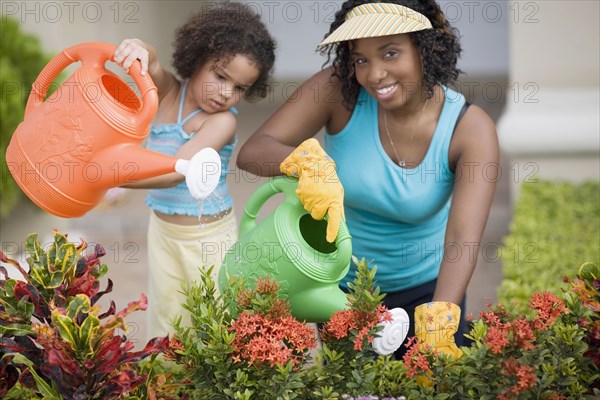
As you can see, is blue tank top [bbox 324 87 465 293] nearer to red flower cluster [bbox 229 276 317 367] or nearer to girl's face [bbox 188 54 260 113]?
girl's face [bbox 188 54 260 113]

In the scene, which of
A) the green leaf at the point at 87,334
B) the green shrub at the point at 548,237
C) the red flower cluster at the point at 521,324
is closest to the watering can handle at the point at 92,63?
the green leaf at the point at 87,334

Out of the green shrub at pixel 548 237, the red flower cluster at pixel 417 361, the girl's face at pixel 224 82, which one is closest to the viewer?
the red flower cluster at pixel 417 361

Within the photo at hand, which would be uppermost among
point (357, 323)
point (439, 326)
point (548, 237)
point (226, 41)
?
point (226, 41)

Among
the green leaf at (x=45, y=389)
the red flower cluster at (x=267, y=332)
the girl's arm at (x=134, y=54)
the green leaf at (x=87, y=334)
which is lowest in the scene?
the green leaf at (x=45, y=389)

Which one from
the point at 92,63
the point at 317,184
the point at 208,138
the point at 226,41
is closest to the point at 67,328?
the point at 317,184

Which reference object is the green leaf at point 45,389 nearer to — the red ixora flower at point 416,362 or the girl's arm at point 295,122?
the red ixora flower at point 416,362

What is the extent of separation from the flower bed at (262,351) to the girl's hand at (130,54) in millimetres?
478

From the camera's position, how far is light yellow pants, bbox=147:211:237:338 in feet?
8.23

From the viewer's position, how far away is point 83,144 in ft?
6.12

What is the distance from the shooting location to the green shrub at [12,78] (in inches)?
159

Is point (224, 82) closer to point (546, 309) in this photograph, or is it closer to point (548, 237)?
point (546, 309)

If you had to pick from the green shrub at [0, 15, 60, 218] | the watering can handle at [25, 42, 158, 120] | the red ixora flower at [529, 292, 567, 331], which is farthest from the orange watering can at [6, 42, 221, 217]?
the green shrub at [0, 15, 60, 218]

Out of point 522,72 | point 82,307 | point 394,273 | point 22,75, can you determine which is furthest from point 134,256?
point 82,307

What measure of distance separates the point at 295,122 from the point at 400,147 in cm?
29
